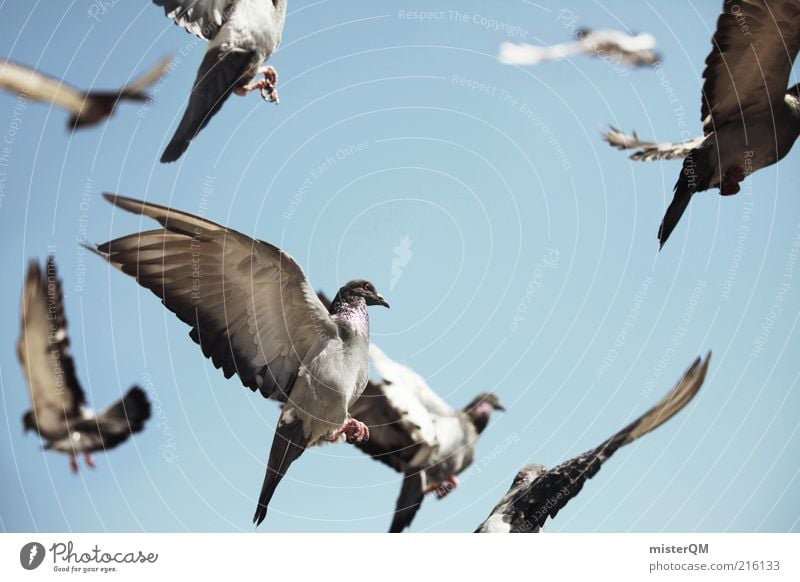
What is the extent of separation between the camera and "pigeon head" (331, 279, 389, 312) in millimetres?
3189

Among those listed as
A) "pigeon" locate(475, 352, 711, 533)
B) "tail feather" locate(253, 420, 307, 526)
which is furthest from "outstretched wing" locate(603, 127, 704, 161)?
"tail feather" locate(253, 420, 307, 526)

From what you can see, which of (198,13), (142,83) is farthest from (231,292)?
(198,13)

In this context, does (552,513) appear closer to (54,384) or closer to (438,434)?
(438,434)

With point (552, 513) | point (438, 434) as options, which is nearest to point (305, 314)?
point (438, 434)

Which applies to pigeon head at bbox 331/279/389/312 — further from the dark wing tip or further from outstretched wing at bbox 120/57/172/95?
outstretched wing at bbox 120/57/172/95

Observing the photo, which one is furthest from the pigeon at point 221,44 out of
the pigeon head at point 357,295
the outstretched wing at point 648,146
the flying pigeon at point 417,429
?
the outstretched wing at point 648,146

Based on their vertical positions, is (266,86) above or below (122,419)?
above

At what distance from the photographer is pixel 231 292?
3131 mm

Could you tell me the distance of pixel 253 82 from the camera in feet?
10.5

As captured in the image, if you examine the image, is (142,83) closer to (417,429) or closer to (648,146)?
(417,429)

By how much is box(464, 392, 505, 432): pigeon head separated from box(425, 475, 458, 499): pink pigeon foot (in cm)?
22

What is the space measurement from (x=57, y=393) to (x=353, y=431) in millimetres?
1084

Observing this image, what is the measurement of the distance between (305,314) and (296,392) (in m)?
0.29

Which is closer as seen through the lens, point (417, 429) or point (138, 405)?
point (138, 405)
